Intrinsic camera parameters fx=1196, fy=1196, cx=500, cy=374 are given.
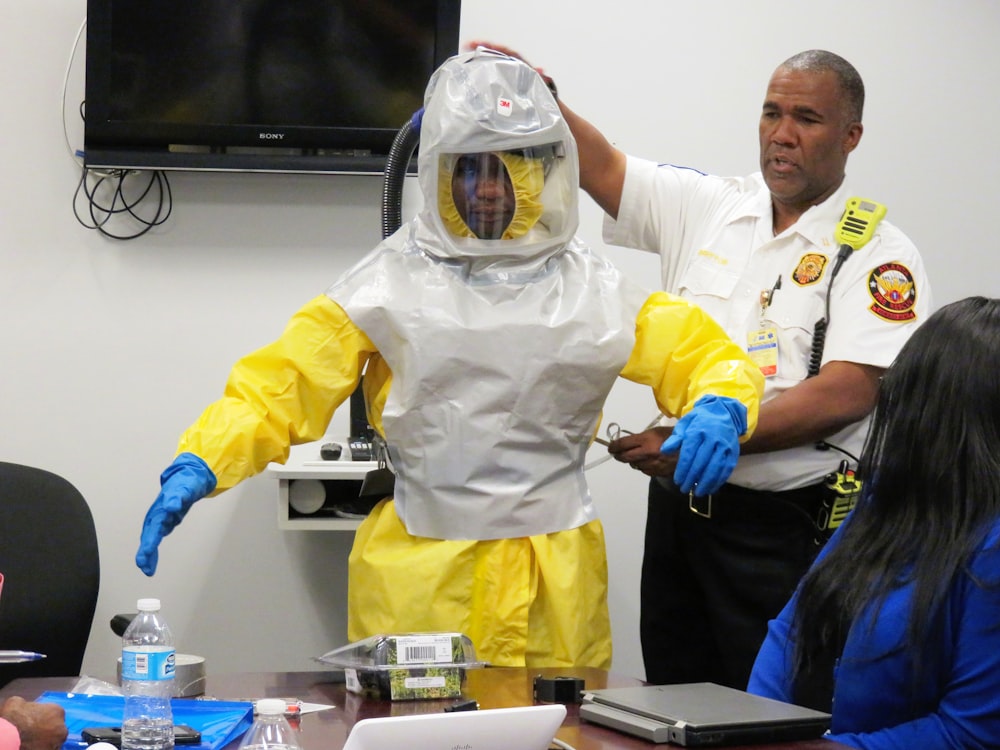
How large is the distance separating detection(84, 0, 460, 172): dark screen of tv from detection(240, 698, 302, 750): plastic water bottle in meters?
1.85

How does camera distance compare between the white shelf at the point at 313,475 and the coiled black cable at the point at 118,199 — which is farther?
the coiled black cable at the point at 118,199

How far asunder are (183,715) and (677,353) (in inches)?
38.2

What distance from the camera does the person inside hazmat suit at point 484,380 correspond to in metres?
1.86

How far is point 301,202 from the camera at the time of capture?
117 inches

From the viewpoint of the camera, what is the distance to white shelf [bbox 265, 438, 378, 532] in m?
2.51

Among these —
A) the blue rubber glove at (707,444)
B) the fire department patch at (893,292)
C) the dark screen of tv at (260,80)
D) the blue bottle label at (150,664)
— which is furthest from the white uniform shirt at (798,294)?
the blue bottle label at (150,664)

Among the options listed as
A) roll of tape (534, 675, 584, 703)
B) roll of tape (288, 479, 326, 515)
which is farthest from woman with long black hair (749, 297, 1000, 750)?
roll of tape (288, 479, 326, 515)

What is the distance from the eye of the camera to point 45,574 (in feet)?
7.57

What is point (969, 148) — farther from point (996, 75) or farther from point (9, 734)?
point (9, 734)

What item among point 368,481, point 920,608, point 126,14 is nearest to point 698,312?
point 368,481

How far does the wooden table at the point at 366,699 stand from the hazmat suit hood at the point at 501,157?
65 centimetres

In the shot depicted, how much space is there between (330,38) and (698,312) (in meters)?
1.32

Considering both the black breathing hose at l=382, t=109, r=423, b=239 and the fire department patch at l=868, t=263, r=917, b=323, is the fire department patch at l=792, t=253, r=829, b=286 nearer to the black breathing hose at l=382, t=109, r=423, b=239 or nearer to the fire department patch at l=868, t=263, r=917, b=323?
the fire department patch at l=868, t=263, r=917, b=323

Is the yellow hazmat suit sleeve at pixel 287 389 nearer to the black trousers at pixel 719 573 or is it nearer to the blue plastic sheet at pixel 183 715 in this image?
the blue plastic sheet at pixel 183 715
